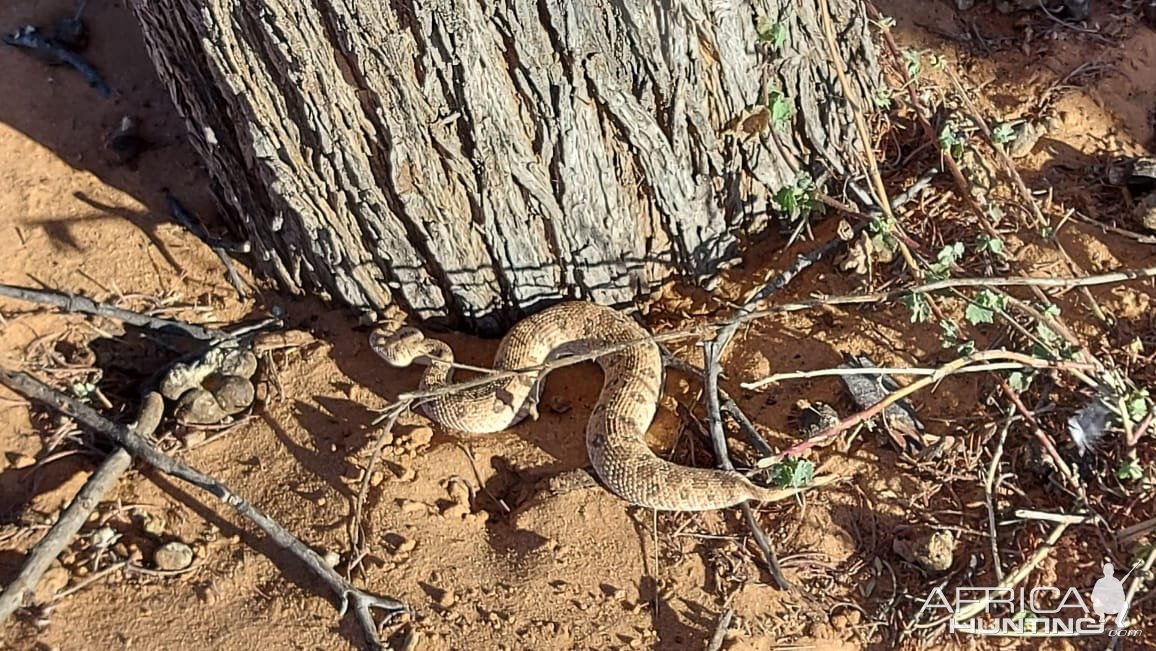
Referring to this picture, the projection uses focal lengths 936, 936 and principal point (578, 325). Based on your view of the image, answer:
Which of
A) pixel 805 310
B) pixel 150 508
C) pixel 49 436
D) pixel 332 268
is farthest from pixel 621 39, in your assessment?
pixel 49 436

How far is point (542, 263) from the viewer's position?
3924mm

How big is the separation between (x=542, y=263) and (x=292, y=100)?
1180 millimetres

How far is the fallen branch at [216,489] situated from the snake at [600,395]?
759 millimetres

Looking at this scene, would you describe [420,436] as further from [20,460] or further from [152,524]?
[20,460]

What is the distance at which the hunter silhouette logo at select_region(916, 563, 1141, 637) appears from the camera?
2986mm

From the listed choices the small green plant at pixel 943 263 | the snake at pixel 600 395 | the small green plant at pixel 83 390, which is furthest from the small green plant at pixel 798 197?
the small green plant at pixel 83 390

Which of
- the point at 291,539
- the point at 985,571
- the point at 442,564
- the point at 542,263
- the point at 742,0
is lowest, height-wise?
the point at 985,571

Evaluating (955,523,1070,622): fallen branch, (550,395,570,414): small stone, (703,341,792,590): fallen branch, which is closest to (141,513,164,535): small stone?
(550,395,570,414): small stone

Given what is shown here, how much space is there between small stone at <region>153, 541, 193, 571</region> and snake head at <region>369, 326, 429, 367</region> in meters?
1.08

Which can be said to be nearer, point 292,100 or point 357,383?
point 292,100

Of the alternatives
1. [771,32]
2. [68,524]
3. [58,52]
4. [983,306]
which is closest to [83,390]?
[68,524]

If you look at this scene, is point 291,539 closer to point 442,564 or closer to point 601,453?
point 442,564

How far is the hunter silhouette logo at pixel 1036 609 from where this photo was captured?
299 centimetres

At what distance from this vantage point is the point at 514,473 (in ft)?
12.0
